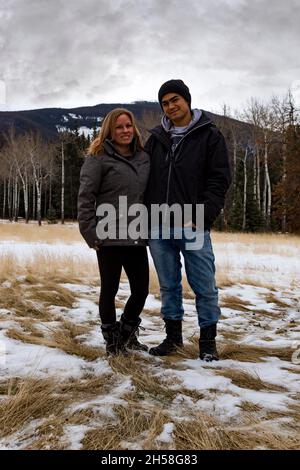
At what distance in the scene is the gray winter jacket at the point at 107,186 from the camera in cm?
288

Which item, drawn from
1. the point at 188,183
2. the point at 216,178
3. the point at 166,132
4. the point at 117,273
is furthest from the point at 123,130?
the point at 117,273

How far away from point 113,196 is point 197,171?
0.64m

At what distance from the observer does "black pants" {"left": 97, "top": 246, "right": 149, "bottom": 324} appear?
2990 mm

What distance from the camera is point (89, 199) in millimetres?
2891

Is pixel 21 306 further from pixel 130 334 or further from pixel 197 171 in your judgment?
pixel 197 171

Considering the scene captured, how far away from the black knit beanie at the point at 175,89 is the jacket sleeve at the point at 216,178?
354mm

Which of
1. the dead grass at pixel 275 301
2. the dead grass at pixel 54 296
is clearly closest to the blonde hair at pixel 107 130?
the dead grass at pixel 54 296

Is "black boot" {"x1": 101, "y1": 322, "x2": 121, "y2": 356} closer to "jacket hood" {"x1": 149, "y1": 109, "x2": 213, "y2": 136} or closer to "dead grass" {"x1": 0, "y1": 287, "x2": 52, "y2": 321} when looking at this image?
"dead grass" {"x1": 0, "y1": 287, "x2": 52, "y2": 321}

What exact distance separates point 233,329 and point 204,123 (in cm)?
215

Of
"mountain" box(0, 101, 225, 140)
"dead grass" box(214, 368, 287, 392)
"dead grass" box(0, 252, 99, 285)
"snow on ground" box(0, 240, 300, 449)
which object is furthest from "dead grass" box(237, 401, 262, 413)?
"mountain" box(0, 101, 225, 140)

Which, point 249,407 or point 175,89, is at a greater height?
point 175,89

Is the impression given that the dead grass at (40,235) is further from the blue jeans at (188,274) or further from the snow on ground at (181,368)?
the blue jeans at (188,274)

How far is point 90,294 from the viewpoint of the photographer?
5.47 m
